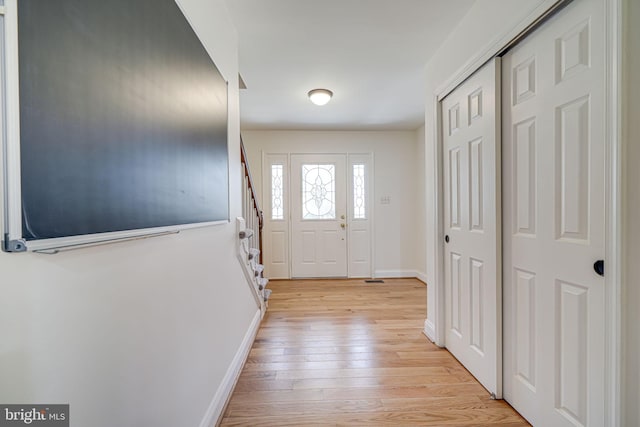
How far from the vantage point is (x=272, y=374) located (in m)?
1.86

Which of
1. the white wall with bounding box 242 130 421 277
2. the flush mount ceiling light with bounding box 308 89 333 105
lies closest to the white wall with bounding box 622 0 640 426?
the flush mount ceiling light with bounding box 308 89 333 105

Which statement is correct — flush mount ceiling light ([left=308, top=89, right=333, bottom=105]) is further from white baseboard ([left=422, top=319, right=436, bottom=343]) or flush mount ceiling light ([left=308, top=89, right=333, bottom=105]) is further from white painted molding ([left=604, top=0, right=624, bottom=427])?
white baseboard ([left=422, top=319, right=436, bottom=343])

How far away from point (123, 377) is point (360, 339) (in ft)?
6.34

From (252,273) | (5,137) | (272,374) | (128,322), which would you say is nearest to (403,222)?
(252,273)

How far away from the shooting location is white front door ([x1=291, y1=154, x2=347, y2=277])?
4461mm

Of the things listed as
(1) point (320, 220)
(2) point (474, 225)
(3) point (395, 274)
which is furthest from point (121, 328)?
(3) point (395, 274)

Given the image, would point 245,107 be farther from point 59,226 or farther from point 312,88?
point 59,226

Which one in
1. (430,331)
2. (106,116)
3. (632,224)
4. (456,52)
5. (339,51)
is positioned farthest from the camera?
(430,331)

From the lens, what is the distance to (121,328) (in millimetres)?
758

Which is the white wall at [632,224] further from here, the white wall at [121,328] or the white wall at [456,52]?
the white wall at [121,328]

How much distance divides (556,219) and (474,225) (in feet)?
1.86

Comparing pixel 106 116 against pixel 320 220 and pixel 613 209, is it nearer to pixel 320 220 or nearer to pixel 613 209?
pixel 613 209

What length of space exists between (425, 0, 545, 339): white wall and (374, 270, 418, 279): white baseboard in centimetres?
206

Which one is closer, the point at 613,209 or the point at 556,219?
the point at 613,209
